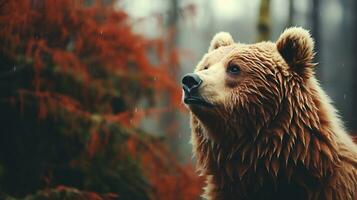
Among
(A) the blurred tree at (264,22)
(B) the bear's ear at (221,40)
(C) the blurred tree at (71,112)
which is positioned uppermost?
(A) the blurred tree at (264,22)

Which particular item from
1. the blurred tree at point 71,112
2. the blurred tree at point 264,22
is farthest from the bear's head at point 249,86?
the blurred tree at point 264,22

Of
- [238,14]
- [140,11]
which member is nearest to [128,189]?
[140,11]

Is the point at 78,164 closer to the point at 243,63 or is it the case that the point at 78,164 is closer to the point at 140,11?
the point at 243,63

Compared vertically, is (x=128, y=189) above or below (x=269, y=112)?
below

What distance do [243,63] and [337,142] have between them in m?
0.92

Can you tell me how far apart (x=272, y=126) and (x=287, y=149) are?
0.67 ft

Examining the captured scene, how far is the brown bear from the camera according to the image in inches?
159

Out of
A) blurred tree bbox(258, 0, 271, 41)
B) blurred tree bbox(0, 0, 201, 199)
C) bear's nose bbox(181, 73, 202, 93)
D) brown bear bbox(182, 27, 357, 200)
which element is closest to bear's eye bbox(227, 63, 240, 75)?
brown bear bbox(182, 27, 357, 200)

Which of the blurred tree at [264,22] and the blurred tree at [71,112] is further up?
the blurred tree at [264,22]

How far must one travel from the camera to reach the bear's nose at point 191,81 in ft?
13.1

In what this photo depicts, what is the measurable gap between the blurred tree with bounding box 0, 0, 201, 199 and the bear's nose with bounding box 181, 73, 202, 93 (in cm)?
195

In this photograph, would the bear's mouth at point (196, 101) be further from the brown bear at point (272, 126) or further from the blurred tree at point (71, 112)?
the blurred tree at point (71, 112)

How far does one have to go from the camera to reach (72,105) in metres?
6.08

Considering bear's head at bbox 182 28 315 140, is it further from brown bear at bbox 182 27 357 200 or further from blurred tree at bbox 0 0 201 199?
blurred tree at bbox 0 0 201 199
